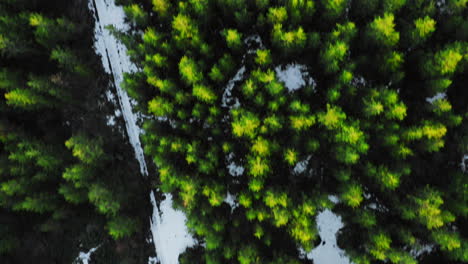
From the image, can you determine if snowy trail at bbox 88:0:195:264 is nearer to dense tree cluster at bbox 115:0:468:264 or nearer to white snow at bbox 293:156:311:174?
dense tree cluster at bbox 115:0:468:264

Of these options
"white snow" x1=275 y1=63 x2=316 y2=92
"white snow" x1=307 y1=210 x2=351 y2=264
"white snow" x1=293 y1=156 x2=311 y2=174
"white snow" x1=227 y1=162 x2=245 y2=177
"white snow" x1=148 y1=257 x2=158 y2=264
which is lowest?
"white snow" x1=307 y1=210 x2=351 y2=264

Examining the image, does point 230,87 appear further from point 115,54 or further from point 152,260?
Answer: point 152,260

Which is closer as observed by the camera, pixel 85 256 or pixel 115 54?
pixel 85 256

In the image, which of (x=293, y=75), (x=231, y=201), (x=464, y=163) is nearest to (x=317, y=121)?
(x=293, y=75)

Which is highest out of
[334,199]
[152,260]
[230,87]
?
[230,87]

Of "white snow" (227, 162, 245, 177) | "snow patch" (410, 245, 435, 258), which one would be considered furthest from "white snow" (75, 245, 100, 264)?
"snow patch" (410, 245, 435, 258)

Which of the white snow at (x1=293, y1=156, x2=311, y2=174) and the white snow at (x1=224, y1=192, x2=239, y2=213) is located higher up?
the white snow at (x1=293, y1=156, x2=311, y2=174)

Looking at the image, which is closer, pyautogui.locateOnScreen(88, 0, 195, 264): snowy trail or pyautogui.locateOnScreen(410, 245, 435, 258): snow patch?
pyautogui.locateOnScreen(410, 245, 435, 258): snow patch
